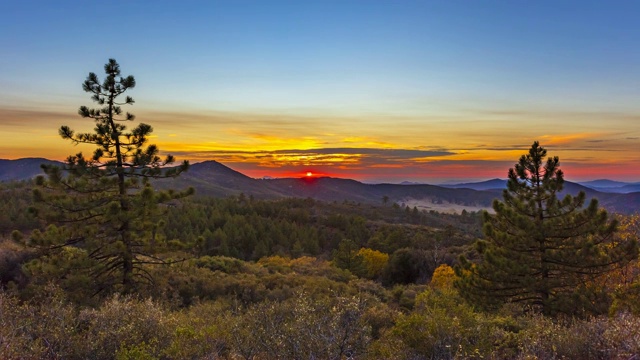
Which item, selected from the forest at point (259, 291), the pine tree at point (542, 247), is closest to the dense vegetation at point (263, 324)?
the forest at point (259, 291)

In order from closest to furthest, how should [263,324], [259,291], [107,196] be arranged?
[263,324], [107,196], [259,291]

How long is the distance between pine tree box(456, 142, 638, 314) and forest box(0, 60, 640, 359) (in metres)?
0.06

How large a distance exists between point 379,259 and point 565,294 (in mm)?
36658

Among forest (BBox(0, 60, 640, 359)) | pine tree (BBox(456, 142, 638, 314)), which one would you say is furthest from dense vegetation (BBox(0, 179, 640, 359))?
pine tree (BBox(456, 142, 638, 314))

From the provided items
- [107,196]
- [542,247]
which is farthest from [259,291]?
[542,247]

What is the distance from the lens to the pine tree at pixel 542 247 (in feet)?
58.5

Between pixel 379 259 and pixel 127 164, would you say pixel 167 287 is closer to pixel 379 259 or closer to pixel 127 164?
pixel 127 164

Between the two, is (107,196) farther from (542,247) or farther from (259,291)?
(542,247)

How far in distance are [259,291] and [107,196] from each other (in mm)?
8635

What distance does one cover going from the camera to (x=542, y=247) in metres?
18.5

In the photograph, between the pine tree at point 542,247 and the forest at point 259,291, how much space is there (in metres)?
0.06

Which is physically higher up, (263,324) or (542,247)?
(263,324)

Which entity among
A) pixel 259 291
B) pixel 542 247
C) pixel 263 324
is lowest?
pixel 259 291

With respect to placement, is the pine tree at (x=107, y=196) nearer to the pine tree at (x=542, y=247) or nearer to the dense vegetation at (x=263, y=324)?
the dense vegetation at (x=263, y=324)
